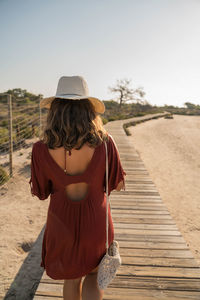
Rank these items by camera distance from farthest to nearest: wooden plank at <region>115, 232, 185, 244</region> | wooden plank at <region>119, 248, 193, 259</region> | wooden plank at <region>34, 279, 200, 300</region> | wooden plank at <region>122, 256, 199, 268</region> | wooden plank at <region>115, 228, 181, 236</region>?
wooden plank at <region>115, 228, 181, 236</region>, wooden plank at <region>115, 232, 185, 244</region>, wooden plank at <region>119, 248, 193, 259</region>, wooden plank at <region>122, 256, 199, 268</region>, wooden plank at <region>34, 279, 200, 300</region>

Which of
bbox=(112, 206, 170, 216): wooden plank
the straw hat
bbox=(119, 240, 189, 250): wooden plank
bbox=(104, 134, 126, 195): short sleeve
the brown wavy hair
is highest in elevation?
the straw hat

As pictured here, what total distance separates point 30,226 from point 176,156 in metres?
8.52

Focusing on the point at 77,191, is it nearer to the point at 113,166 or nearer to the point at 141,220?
the point at 113,166

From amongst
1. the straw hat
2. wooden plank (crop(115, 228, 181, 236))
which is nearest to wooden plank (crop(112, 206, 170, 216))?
wooden plank (crop(115, 228, 181, 236))

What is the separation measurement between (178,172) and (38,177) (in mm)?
8001

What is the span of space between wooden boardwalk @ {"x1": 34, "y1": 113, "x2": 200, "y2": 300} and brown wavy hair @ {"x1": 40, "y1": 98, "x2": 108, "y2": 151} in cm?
157

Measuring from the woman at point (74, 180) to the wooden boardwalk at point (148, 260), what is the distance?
872 millimetres

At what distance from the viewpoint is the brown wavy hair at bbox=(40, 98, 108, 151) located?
43.8 inches

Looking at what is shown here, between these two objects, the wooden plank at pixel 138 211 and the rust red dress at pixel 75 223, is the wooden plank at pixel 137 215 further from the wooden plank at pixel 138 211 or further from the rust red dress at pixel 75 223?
the rust red dress at pixel 75 223

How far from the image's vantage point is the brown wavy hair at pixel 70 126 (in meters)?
1.11

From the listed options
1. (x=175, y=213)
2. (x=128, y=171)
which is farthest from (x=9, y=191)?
(x=175, y=213)

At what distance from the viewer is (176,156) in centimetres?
1102

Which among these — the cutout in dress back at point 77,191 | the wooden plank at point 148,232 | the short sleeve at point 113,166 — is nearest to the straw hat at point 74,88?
the short sleeve at point 113,166

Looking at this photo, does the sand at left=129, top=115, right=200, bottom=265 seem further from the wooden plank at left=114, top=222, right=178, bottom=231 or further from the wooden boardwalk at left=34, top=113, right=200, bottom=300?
the wooden boardwalk at left=34, top=113, right=200, bottom=300
